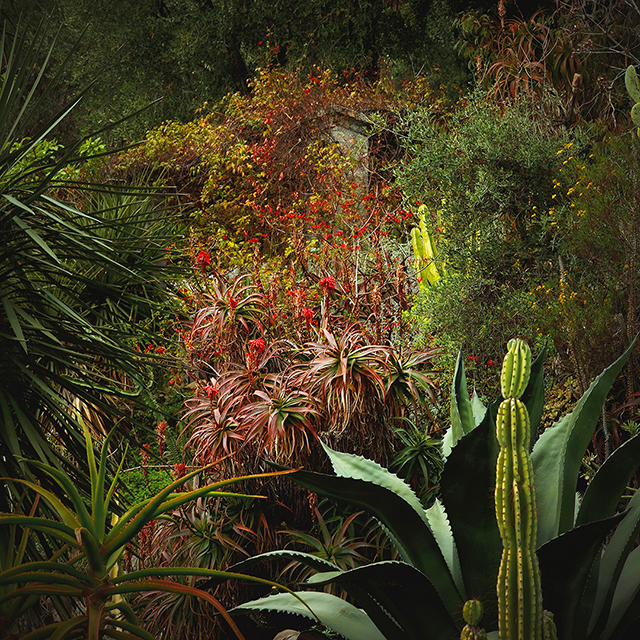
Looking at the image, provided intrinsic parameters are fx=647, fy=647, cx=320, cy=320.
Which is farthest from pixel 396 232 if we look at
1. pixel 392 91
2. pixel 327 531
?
pixel 327 531

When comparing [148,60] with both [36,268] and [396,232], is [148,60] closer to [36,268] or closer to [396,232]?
[396,232]

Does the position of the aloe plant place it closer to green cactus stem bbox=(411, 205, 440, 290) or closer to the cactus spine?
the cactus spine

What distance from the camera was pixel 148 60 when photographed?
37.9ft

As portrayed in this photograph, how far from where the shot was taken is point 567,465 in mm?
1834

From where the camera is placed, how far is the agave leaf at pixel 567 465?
179 cm

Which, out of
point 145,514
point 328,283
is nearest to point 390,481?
point 145,514

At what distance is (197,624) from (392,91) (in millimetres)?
7669

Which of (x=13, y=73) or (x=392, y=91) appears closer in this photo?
(x=13, y=73)

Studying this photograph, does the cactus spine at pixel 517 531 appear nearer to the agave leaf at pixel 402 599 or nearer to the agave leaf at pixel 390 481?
the agave leaf at pixel 402 599

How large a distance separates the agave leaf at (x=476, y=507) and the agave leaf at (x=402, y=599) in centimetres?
13

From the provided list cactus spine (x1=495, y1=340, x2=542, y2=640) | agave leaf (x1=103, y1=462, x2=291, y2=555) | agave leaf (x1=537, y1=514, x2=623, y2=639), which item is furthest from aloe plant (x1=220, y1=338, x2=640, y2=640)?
agave leaf (x1=103, y1=462, x2=291, y2=555)

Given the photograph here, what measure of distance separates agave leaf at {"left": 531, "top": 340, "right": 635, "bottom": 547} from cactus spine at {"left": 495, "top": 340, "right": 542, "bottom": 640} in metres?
0.41

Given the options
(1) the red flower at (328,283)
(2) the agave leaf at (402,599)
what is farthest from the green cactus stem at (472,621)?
(1) the red flower at (328,283)

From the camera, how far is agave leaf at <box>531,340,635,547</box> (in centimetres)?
179
